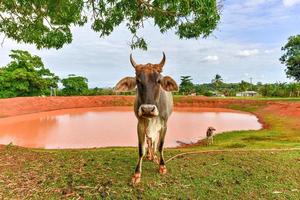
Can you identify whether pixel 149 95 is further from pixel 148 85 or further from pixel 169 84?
pixel 169 84

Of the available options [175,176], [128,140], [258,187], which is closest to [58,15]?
[175,176]

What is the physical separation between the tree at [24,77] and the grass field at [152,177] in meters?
34.6

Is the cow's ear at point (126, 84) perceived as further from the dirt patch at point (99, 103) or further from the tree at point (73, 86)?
the tree at point (73, 86)

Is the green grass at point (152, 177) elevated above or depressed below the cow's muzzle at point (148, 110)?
below

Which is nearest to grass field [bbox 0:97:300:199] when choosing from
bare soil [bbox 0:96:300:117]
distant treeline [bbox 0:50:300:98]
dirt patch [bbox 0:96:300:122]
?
dirt patch [bbox 0:96:300:122]

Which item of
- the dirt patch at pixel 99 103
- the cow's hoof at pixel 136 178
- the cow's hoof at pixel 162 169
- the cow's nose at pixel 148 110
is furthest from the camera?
the dirt patch at pixel 99 103

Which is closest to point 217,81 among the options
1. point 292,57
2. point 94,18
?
point 292,57

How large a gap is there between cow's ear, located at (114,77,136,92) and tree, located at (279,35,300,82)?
35295mm

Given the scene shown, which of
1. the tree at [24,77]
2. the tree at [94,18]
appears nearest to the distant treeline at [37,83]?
the tree at [24,77]

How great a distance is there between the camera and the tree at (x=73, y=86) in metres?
47.6

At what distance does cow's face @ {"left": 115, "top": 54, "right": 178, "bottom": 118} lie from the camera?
187 inches

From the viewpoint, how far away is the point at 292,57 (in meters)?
37.0

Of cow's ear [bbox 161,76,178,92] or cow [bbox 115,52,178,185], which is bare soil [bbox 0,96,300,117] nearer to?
cow [bbox 115,52,178,185]

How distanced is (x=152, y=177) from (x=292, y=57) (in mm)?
36136
